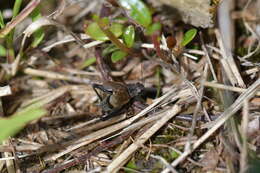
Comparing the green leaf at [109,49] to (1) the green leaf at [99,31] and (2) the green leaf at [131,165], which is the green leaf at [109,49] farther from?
(2) the green leaf at [131,165]

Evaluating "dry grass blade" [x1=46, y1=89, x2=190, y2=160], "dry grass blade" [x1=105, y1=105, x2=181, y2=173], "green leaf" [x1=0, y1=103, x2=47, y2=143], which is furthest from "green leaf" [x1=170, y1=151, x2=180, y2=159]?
"green leaf" [x1=0, y1=103, x2=47, y2=143]

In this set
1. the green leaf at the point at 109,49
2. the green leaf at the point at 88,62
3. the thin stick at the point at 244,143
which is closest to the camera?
the thin stick at the point at 244,143

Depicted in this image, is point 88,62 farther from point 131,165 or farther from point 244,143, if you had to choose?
point 244,143

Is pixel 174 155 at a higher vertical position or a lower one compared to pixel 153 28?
lower

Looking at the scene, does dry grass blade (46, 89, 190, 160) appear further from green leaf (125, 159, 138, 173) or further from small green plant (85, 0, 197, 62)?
small green plant (85, 0, 197, 62)

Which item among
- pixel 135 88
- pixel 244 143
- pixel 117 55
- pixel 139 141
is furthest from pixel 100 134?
pixel 244 143

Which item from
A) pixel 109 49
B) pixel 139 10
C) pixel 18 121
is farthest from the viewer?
pixel 109 49

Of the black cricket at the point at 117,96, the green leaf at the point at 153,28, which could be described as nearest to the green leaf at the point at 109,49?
the black cricket at the point at 117,96
